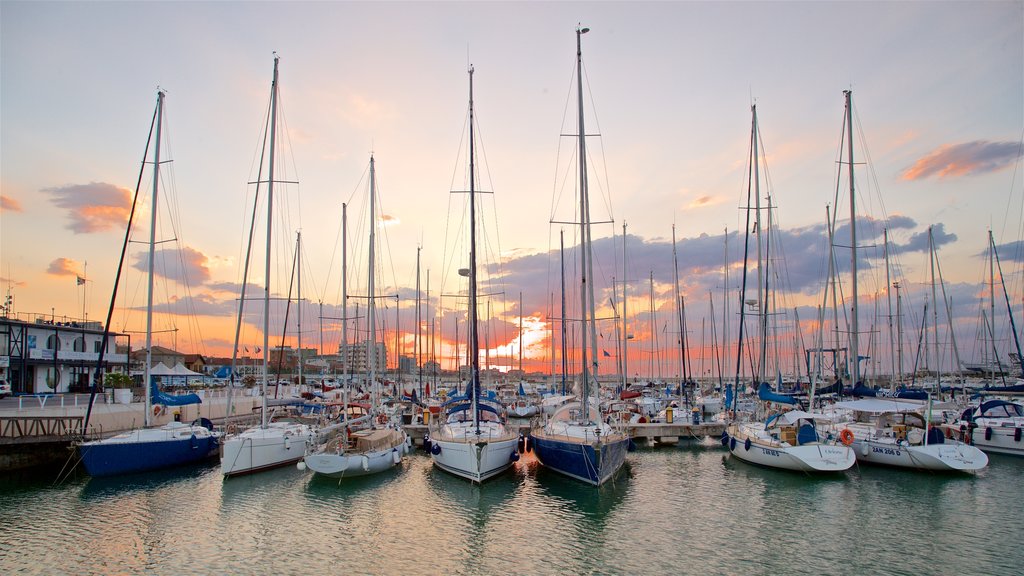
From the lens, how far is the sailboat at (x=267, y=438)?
84.7 feet

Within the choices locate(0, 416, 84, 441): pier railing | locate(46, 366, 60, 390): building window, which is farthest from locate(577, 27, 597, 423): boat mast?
locate(46, 366, 60, 390): building window

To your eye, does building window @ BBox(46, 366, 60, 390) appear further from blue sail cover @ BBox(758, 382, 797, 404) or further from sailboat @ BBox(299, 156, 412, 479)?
blue sail cover @ BBox(758, 382, 797, 404)

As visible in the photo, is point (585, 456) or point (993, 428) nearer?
point (585, 456)

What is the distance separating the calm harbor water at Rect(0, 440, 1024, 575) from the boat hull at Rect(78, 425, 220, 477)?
641 mm

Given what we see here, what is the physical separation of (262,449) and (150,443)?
16.5 feet

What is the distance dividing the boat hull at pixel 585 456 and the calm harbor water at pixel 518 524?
594 millimetres

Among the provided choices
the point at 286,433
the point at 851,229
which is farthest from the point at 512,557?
the point at 851,229

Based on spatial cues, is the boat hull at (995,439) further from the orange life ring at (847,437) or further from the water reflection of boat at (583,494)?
the water reflection of boat at (583,494)

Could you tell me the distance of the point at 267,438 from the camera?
27156 mm

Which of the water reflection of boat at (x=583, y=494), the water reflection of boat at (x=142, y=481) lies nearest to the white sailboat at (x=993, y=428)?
the water reflection of boat at (x=583, y=494)

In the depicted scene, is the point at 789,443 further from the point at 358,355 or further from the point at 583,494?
the point at 358,355

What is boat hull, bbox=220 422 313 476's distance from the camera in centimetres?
2572

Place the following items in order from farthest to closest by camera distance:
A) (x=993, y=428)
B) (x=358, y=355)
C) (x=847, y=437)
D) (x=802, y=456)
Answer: (x=358, y=355), (x=993, y=428), (x=847, y=437), (x=802, y=456)

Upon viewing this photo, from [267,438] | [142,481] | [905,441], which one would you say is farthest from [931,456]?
[142,481]
